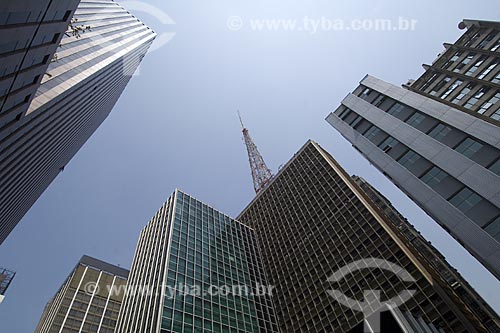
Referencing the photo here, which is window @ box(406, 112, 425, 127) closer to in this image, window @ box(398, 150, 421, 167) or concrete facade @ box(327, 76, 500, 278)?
concrete facade @ box(327, 76, 500, 278)

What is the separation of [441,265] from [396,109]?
160ft

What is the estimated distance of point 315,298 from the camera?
200 ft

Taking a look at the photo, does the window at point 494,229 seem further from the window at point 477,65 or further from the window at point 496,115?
the window at point 477,65

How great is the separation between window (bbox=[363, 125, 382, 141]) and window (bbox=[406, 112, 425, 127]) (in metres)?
3.89

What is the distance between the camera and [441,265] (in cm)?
7050

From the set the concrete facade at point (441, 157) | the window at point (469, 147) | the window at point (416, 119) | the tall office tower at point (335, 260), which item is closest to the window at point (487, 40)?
the concrete facade at point (441, 157)

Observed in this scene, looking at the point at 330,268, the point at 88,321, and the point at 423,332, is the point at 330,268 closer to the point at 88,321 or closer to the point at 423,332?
the point at 423,332

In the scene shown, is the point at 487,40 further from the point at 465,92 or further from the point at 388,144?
the point at 388,144

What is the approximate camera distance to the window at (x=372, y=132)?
40244 mm

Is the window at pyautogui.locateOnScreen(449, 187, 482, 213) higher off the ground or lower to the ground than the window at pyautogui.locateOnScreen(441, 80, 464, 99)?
lower

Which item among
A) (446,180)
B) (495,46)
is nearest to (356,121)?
(446,180)

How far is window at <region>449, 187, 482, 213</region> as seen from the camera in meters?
25.9

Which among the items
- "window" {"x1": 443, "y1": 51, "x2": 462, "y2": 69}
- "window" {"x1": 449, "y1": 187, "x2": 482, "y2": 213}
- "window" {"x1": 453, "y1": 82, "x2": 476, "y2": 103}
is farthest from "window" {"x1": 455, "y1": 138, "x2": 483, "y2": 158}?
"window" {"x1": 443, "y1": 51, "x2": 462, "y2": 69}

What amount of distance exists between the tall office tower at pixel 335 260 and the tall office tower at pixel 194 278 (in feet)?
19.6
